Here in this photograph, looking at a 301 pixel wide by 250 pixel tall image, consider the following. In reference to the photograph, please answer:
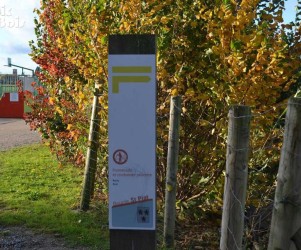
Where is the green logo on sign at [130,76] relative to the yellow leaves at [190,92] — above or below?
above

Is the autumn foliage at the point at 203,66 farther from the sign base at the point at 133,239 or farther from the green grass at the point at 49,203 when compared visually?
the sign base at the point at 133,239

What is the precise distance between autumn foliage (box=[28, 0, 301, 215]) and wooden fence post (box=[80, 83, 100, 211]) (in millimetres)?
86

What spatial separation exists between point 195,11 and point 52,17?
371 centimetres

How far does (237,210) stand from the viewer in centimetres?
273

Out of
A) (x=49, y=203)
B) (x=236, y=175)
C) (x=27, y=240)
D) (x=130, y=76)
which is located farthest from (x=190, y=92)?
(x=49, y=203)

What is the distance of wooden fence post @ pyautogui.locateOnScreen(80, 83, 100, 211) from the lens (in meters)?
5.23

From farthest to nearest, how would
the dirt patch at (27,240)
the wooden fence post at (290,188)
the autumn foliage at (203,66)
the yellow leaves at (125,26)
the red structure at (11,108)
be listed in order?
the red structure at (11,108)
the dirt patch at (27,240)
the yellow leaves at (125,26)
the autumn foliage at (203,66)
the wooden fence post at (290,188)

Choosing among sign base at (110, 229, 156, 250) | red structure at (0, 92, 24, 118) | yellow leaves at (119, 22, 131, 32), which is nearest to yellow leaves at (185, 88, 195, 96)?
yellow leaves at (119, 22, 131, 32)

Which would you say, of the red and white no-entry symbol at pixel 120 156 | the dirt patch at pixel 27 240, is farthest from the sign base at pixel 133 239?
the dirt patch at pixel 27 240

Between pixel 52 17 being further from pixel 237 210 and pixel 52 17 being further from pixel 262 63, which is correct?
pixel 237 210

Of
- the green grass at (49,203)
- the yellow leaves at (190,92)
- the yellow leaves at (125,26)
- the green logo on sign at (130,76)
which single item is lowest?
the green grass at (49,203)

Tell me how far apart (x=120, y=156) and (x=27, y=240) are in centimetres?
214

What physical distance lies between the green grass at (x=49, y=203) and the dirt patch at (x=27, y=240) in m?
0.11

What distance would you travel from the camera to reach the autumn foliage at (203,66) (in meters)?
4.02
